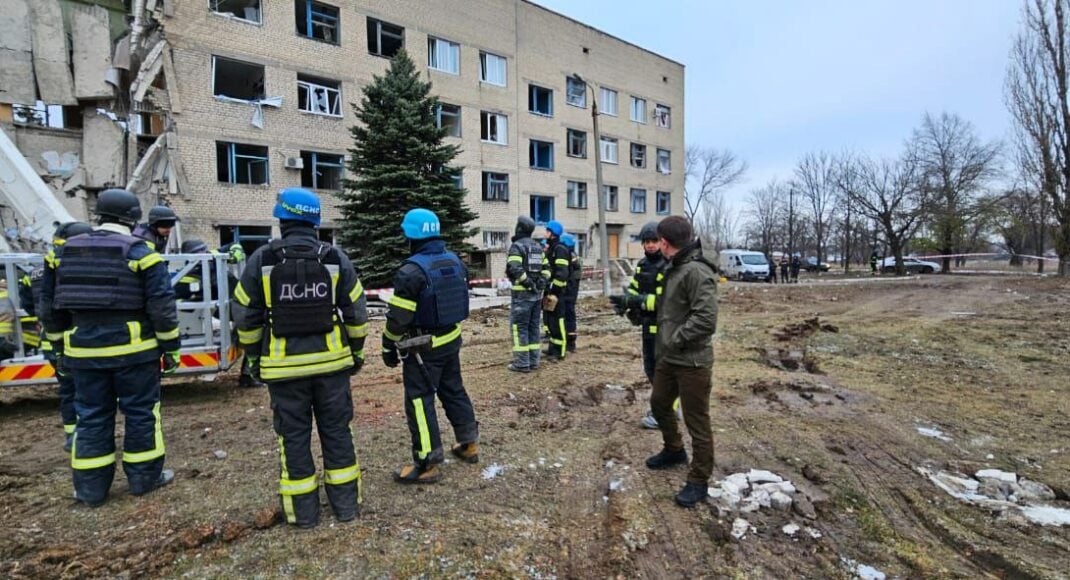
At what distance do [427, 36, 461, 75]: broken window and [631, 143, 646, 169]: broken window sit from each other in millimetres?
12830

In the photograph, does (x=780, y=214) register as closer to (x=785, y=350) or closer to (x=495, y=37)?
(x=495, y=37)

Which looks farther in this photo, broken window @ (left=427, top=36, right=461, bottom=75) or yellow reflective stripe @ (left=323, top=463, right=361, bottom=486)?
broken window @ (left=427, top=36, right=461, bottom=75)

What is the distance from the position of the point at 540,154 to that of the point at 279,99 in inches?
516

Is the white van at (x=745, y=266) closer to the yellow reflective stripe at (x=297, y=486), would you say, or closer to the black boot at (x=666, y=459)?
the black boot at (x=666, y=459)

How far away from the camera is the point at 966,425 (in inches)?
208

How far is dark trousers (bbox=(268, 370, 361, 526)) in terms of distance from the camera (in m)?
3.27

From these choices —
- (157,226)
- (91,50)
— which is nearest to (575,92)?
(91,50)

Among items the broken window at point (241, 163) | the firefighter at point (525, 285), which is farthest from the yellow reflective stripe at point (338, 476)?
the broken window at point (241, 163)

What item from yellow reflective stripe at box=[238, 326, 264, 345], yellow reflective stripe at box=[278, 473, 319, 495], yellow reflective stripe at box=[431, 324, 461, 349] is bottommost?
yellow reflective stripe at box=[278, 473, 319, 495]

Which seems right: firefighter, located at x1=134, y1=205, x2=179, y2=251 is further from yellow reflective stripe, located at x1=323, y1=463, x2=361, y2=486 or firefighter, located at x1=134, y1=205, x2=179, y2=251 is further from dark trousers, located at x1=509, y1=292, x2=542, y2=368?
dark trousers, located at x1=509, y1=292, x2=542, y2=368

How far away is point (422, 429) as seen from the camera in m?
3.93

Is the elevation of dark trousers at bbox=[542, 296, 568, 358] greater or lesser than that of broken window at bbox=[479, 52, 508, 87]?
lesser

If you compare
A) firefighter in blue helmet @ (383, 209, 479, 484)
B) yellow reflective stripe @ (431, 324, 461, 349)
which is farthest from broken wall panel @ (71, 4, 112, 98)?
yellow reflective stripe @ (431, 324, 461, 349)

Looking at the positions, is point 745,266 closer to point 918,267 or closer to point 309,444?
point 918,267
